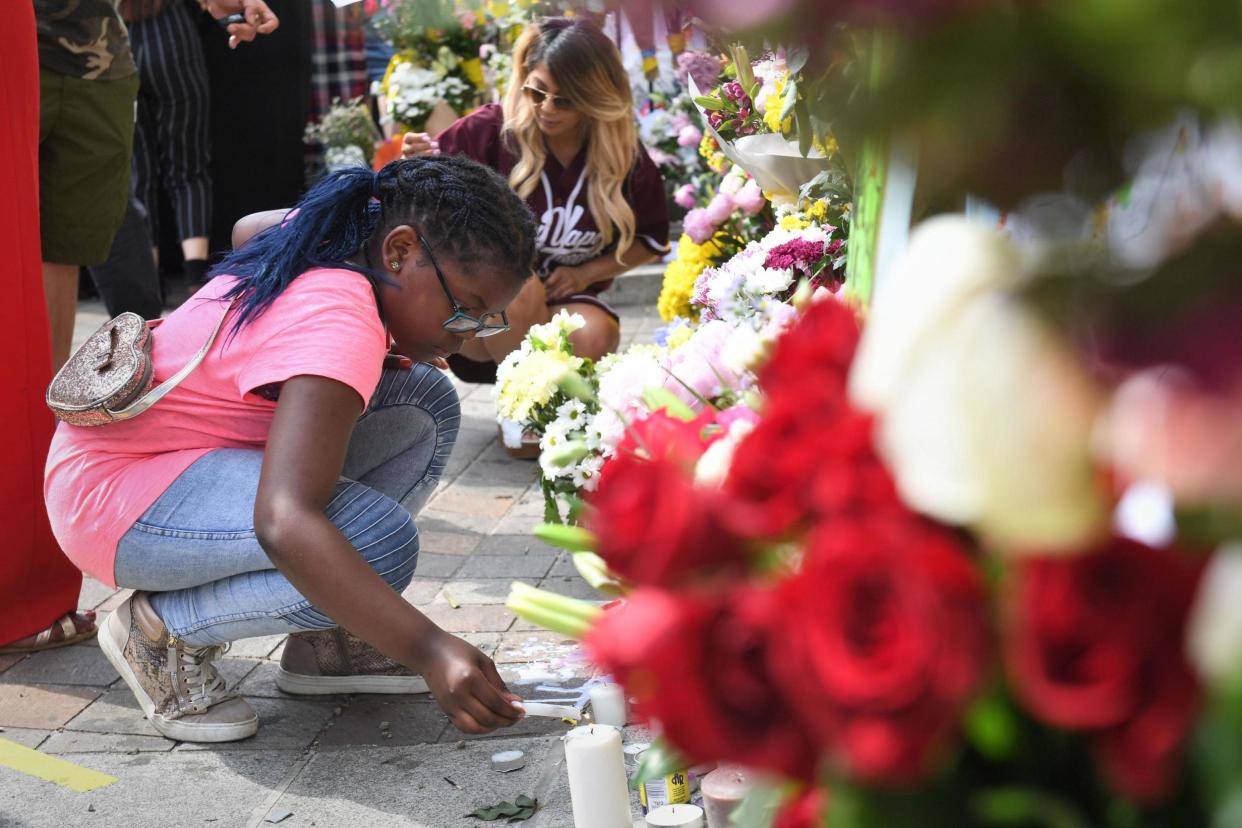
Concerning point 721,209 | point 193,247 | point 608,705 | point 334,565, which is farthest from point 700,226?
point 193,247

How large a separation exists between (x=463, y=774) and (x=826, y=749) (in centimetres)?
165

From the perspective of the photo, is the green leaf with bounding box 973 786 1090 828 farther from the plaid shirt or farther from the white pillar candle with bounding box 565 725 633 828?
the plaid shirt

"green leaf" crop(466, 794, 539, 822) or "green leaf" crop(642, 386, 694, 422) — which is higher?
"green leaf" crop(642, 386, 694, 422)

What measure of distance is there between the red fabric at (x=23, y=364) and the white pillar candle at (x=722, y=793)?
1.67m

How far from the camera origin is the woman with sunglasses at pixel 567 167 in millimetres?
3953

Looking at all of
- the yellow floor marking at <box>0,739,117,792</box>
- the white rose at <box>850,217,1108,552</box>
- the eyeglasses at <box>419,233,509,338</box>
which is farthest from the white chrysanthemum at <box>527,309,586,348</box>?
the white rose at <box>850,217,1108,552</box>

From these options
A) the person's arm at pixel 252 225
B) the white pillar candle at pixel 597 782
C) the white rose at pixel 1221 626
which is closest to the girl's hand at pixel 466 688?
the white pillar candle at pixel 597 782

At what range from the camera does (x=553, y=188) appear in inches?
161

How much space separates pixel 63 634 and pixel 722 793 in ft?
5.66

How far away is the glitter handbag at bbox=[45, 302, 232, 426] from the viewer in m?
2.23

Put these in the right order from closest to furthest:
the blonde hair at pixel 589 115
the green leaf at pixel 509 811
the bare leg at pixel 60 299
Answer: the green leaf at pixel 509 811, the bare leg at pixel 60 299, the blonde hair at pixel 589 115

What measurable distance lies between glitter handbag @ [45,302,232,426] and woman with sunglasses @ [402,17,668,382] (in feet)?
5.57

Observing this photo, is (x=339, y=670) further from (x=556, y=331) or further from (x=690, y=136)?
(x=690, y=136)

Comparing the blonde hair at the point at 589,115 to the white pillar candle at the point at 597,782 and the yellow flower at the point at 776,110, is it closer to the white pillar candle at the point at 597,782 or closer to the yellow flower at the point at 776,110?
the yellow flower at the point at 776,110
